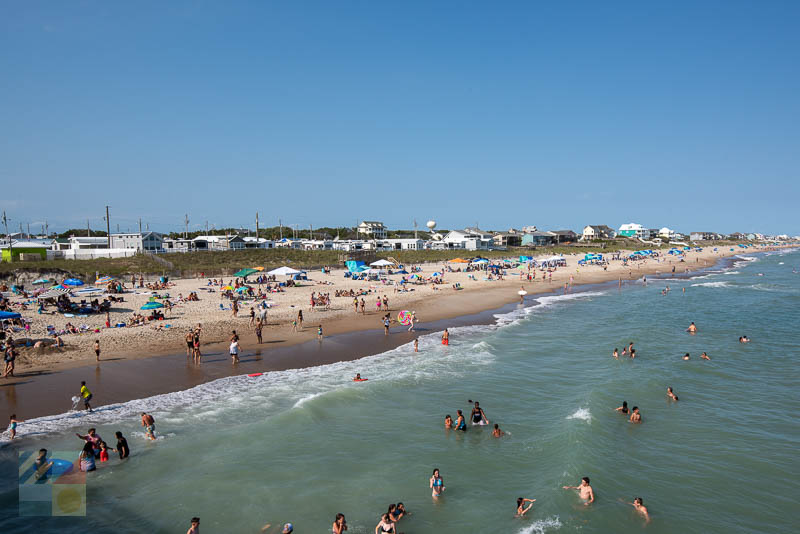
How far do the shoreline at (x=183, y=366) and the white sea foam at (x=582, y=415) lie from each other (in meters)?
9.96

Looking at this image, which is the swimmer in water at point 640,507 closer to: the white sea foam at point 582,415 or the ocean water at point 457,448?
the ocean water at point 457,448

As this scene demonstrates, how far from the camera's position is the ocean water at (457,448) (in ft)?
31.8

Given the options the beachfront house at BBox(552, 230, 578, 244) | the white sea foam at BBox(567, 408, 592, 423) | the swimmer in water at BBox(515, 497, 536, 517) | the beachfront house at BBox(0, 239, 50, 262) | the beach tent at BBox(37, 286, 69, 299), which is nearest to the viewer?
the swimmer in water at BBox(515, 497, 536, 517)

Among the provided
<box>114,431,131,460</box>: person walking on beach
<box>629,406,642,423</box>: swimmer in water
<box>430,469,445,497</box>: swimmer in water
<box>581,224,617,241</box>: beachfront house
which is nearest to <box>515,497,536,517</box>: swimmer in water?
<box>430,469,445,497</box>: swimmer in water

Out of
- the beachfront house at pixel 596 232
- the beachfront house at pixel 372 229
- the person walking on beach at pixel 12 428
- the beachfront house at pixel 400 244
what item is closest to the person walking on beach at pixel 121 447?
the person walking on beach at pixel 12 428

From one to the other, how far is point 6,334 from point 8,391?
7482 millimetres

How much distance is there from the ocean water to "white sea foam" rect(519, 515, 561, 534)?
0.11ft

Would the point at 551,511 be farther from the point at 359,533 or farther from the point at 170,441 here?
the point at 170,441

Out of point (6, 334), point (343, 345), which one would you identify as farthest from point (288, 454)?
point (6, 334)

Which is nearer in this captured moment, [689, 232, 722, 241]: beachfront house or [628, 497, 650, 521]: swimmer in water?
[628, 497, 650, 521]: swimmer in water

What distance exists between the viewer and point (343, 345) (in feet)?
73.9

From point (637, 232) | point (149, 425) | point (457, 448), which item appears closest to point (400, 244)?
point (457, 448)

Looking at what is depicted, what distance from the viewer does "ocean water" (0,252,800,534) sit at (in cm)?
969

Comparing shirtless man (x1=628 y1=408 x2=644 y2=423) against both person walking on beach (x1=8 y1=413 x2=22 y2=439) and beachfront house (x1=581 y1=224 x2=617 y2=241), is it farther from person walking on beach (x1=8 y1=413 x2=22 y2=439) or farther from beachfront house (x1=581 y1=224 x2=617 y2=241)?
beachfront house (x1=581 y1=224 x2=617 y2=241)
